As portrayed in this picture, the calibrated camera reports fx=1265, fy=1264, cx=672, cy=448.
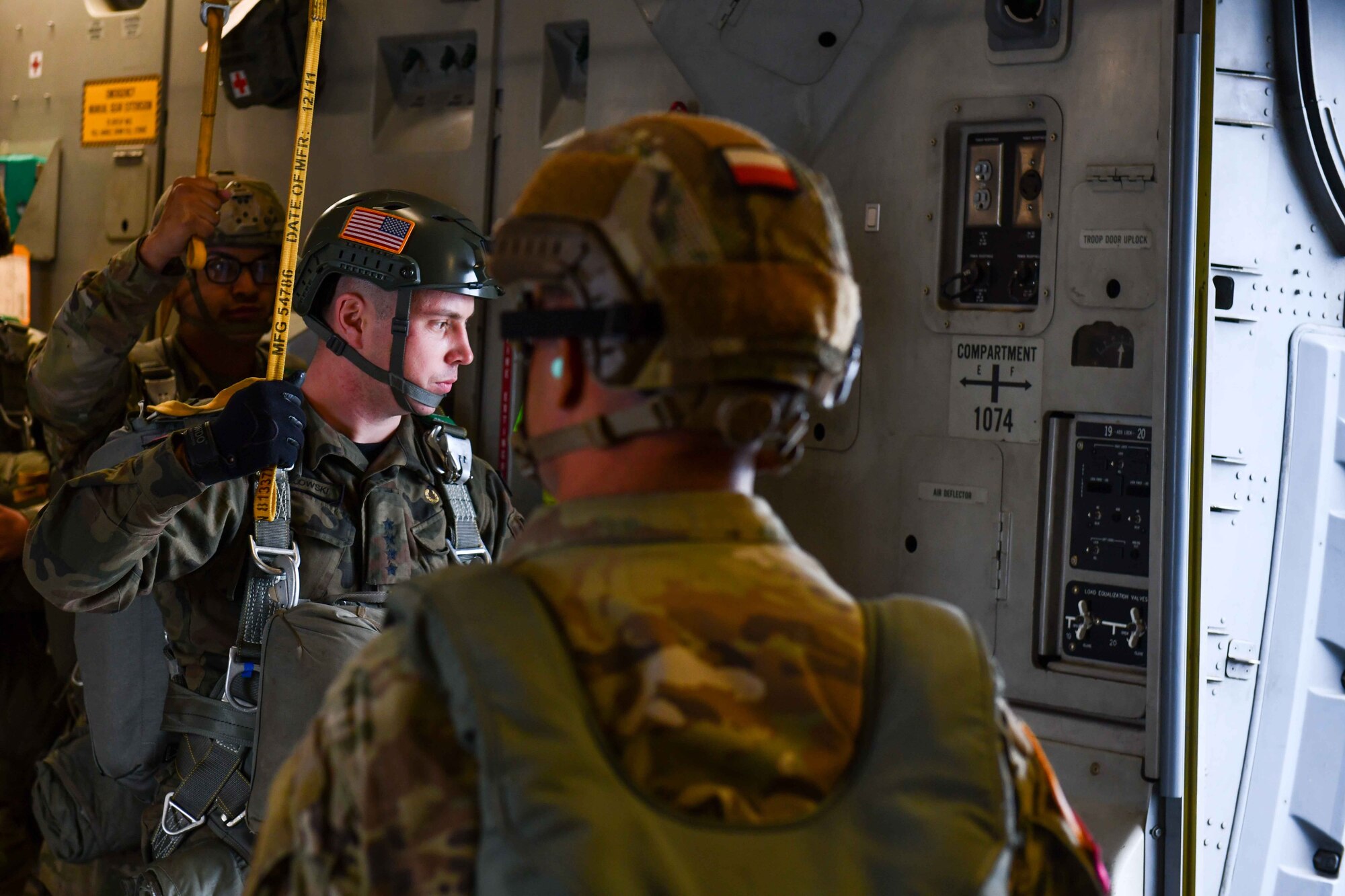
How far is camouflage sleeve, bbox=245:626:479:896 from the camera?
959 millimetres

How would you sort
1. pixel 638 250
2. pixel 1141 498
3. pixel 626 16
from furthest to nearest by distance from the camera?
1. pixel 626 16
2. pixel 1141 498
3. pixel 638 250

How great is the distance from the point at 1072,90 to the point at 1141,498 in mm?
890

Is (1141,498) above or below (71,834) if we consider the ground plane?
above

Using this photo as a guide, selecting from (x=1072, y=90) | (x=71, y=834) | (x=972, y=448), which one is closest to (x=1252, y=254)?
(x=1072, y=90)

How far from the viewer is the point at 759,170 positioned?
41.2 inches

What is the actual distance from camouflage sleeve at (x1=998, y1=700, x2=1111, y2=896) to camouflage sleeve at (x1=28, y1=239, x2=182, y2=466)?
2.97m

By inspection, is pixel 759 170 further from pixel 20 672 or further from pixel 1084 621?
pixel 20 672

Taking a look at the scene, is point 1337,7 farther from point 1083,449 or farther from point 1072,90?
point 1083,449

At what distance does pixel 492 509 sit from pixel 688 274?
1921 mm

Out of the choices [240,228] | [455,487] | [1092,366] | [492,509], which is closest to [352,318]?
[455,487]

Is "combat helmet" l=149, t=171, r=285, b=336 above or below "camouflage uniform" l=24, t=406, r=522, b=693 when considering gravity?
above

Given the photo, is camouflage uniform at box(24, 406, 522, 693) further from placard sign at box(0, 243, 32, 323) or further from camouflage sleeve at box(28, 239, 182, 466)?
placard sign at box(0, 243, 32, 323)

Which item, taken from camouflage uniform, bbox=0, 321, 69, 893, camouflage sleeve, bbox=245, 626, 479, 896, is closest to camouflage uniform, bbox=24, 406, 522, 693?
camouflage sleeve, bbox=245, 626, 479, 896

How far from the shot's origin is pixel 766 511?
111 cm
